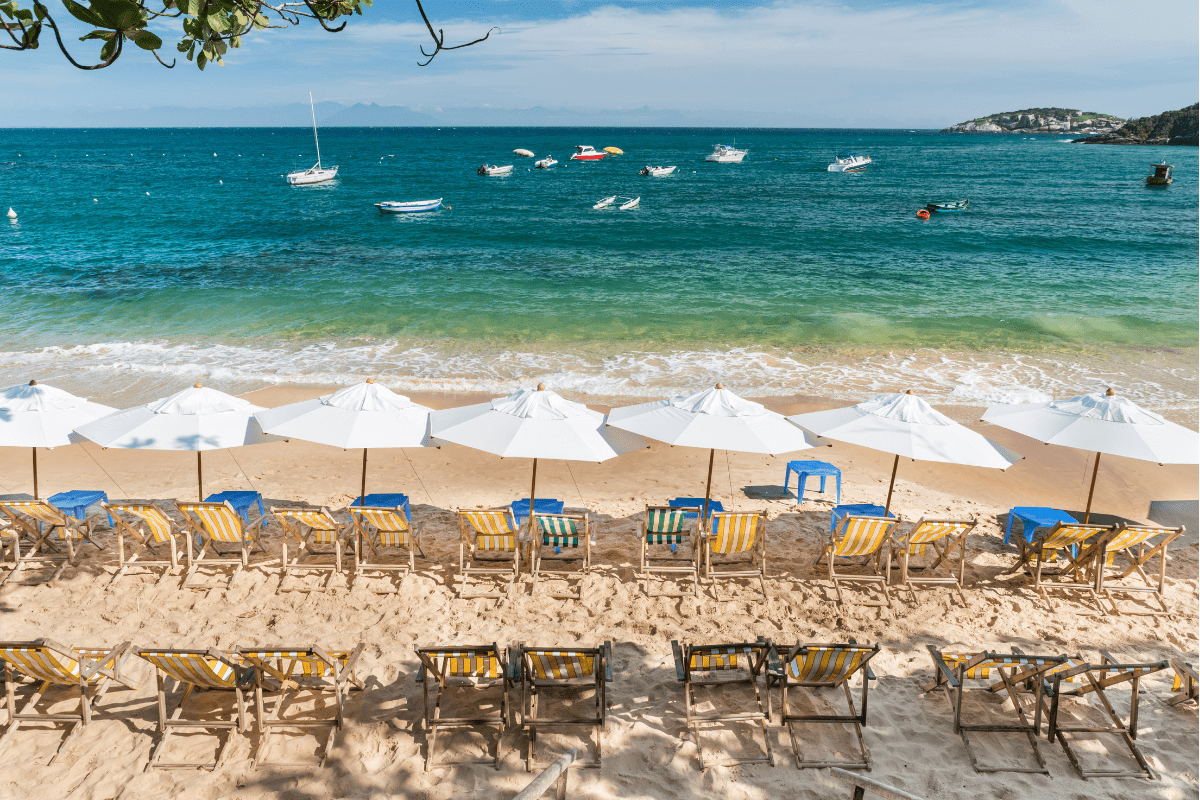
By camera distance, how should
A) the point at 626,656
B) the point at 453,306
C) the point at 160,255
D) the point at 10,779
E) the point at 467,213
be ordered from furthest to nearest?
the point at 467,213 < the point at 160,255 < the point at 453,306 < the point at 626,656 < the point at 10,779

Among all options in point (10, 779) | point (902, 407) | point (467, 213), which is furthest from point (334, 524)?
point (467, 213)

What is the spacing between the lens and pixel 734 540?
6.90 m

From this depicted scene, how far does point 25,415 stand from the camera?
6.85 m

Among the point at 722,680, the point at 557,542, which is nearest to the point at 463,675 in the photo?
the point at 722,680

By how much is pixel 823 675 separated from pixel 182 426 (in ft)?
20.5

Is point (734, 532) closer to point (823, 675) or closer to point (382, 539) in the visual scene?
point (823, 675)

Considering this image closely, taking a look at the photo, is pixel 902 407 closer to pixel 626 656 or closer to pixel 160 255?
pixel 626 656

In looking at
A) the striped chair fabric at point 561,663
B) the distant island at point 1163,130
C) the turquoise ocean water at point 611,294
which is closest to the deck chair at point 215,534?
the striped chair fabric at point 561,663

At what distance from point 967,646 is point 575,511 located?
174 inches

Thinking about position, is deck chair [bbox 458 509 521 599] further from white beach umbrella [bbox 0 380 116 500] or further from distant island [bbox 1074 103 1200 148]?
distant island [bbox 1074 103 1200 148]

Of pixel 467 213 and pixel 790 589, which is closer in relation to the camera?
pixel 790 589

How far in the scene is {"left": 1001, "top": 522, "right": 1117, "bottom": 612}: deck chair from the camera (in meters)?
6.78

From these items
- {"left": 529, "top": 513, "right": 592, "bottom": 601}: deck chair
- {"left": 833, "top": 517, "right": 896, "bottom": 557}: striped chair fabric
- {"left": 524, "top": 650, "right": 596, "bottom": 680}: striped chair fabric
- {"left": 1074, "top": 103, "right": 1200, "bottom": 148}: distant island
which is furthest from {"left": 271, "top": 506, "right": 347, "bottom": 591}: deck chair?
{"left": 1074, "top": 103, "right": 1200, "bottom": 148}: distant island

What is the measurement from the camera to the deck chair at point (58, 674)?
4.79 meters
